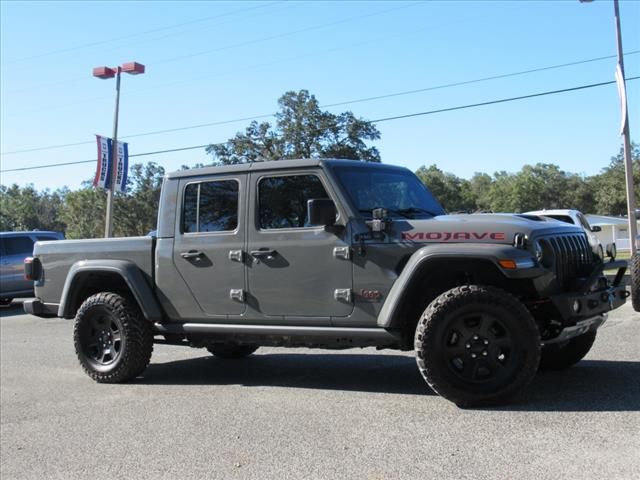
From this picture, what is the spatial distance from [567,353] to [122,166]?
24356mm

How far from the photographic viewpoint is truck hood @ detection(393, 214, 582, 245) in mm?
4656

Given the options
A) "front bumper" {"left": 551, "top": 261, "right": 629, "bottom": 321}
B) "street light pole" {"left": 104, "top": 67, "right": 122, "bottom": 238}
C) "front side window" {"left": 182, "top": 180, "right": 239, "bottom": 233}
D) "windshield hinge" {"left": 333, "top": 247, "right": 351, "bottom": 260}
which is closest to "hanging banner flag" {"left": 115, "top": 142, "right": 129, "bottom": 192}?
"street light pole" {"left": 104, "top": 67, "right": 122, "bottom": 238}

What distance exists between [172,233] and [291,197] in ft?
4.26

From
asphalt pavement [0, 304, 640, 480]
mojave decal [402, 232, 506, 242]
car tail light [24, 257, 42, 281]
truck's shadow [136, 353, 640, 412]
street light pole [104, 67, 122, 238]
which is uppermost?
street light pole [104, 67, 122, 238]

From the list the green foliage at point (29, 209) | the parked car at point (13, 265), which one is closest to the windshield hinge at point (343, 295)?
the parked car at point (13, 265)

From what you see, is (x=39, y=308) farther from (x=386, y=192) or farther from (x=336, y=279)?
(x=386, y=192)

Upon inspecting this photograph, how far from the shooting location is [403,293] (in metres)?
4.83

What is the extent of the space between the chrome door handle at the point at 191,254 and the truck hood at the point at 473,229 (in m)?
1.91

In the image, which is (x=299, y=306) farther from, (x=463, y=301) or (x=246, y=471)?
(x=246, y=471)

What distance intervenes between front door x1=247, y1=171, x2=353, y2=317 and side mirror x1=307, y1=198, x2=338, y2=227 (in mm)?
208

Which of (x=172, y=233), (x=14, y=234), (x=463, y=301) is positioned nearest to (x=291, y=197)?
(x=172, y=233)

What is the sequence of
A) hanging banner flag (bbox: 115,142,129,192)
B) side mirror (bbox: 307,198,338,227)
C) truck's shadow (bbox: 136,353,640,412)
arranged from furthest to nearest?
hanging banner flag (bbox: 115,142,129,192) → side mirror (bbox: 307,198,338,227) → truck's shadow (bbox: 136,353,640,412)

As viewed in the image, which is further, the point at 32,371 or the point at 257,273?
the point at 32,371

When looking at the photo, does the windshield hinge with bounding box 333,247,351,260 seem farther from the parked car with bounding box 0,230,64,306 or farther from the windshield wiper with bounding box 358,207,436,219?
the parked car with bounding box 0,230,64,306
